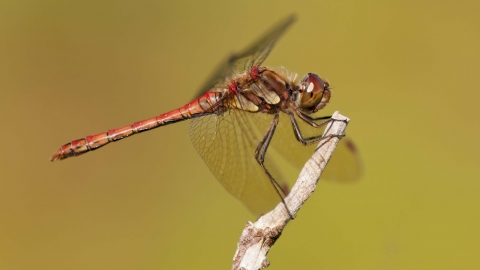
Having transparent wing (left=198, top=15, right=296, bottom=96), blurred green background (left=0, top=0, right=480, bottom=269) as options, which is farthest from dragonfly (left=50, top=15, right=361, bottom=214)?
blurred green background (left=0, top=0, right=480, bottom=269)

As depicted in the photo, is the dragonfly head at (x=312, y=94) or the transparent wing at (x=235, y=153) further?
the transparent wing at (x=235, y=153)

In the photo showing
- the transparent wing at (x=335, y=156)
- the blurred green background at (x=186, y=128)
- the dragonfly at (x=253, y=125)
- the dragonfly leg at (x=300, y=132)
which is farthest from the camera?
the blurred green background at (x=186, y=128)

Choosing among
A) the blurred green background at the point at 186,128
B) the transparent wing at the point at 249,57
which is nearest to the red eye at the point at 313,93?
the transparent wing at the point at 249,57

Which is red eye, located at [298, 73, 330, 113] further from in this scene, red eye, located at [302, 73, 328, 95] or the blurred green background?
the blurred green background

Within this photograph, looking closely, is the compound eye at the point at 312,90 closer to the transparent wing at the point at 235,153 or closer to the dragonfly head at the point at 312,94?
the dragonfly head at the point at 312,94

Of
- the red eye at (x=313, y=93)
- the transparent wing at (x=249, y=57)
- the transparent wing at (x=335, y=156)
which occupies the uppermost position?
the transparent wing at (x=249, y=57)

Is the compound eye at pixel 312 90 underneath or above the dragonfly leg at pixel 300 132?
above

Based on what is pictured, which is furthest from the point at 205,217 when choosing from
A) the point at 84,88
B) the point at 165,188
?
the point at 84,88

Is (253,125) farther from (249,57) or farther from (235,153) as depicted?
(249,57)
